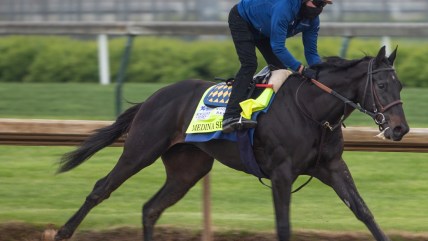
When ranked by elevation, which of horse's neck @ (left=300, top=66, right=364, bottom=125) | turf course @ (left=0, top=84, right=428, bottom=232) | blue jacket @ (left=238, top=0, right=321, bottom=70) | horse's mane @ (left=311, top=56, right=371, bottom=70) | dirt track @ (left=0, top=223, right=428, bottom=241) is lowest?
turf course @ (left=0, top=84, right=428, bottom=232)

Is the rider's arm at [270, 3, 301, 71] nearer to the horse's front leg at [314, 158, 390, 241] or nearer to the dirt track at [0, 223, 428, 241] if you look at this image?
the horse's front leg at [314, 158, 390, 241]

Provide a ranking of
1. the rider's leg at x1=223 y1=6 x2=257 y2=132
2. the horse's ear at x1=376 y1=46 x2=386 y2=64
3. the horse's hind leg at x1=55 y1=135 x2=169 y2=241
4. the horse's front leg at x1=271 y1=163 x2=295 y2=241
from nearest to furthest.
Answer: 1. the horse's ear at x1=376 y1=46 x2=386 y2=64
2. the horse's front leg at x1=271 y1=163 x2=295 y2=241
3. the rider's leg at x1=223 y1=6 x2=257 y2=132
4. the horse's hind leg at x1=55 y1=135 x2=169 y2=241

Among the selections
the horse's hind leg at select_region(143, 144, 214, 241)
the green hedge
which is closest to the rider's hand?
the horse's hind leg at select_region(143, 144, 214, 241)

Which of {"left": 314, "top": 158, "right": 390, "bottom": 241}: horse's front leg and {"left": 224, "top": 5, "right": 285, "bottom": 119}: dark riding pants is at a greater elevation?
{"left": 224, "top": 5, "right": 285, "bottom": 119}: dark riding pants

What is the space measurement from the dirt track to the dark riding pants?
4.30 ft

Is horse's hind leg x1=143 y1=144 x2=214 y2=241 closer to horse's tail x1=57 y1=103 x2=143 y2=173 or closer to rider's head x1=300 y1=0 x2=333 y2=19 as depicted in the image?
horse's tail x1=57 y1=103 x2=143 y2=173

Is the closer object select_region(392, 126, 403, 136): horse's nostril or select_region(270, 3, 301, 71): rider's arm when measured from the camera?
select_region(392, 126, 403, 136): horse's nostril

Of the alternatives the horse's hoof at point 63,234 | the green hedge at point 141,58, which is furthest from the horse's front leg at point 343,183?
the green hedge at point 141,58

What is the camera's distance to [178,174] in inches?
310

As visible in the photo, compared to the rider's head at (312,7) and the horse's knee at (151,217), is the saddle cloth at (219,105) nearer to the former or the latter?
the rider's head at (312,7)

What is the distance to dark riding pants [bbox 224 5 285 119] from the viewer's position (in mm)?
7258

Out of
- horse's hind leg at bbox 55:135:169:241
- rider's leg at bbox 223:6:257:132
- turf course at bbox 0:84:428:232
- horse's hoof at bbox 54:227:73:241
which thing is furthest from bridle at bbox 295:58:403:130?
horse's hoof at bbox 54:227:73:241

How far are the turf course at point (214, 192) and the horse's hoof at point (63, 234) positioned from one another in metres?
0.68

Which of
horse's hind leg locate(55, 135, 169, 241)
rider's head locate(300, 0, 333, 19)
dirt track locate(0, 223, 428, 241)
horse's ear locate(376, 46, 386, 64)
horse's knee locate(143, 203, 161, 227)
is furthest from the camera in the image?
dirt track locate(0, 223, 428, 241)
